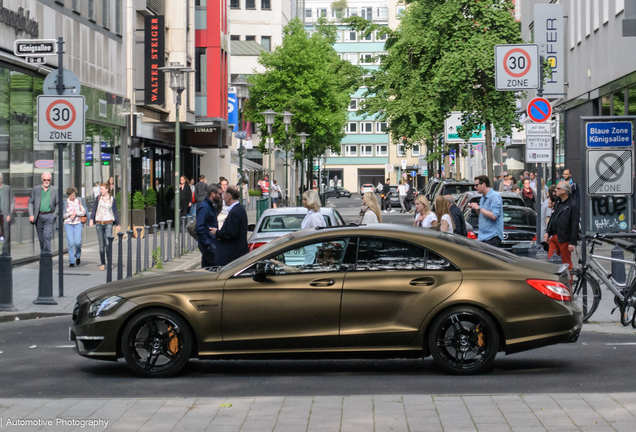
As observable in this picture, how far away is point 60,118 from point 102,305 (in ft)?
21.1

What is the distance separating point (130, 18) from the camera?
2947 centimetres

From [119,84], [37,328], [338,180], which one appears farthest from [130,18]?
[338,180]

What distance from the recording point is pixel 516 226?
1855cm

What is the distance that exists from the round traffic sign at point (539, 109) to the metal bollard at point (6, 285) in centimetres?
909

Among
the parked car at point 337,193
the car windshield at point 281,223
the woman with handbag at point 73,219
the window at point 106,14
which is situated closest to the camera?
the car windshield at point 281,223

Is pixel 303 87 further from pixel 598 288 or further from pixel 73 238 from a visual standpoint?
pixel 598 288

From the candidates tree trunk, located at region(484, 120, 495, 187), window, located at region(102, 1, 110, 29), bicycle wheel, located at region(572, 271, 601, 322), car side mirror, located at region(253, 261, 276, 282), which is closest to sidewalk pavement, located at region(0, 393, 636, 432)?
car side mirror, located at region(253, 261, 276, 282)

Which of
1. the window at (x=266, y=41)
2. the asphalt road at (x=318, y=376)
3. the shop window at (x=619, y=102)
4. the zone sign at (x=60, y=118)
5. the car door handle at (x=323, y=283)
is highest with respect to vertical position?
the window at (x=266, y=41)

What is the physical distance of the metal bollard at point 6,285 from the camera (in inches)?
501

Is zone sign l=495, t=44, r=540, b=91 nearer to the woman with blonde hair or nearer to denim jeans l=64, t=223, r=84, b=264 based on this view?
the woman with blonde hair

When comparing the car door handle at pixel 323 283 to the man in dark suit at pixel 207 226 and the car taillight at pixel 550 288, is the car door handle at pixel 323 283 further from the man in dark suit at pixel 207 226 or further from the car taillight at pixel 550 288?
the man in dark suit at pixel 207 226

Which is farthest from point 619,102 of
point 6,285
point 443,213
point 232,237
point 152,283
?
point 152,283

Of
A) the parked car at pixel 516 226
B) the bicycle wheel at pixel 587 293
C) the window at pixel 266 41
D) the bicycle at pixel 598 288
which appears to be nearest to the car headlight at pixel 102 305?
the bicycle at pixel 598 288

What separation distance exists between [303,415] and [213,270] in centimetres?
236
